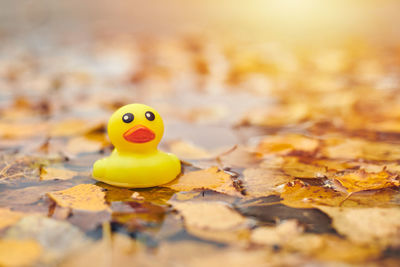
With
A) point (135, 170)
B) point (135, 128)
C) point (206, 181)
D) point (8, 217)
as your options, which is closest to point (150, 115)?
point (135, 128)

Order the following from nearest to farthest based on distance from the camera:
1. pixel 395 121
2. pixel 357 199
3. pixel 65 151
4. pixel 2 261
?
pixel 2 261 < pixel 357 199 < pixel 65 151 < pixel 395 121

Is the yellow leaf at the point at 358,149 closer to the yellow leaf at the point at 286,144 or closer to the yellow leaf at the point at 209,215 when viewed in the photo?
the yellow leaf at the point at 286,144

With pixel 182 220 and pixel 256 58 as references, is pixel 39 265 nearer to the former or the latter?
pixel 182 220

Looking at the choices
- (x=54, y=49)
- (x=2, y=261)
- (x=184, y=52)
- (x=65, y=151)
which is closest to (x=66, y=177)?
(x=65, y=151)

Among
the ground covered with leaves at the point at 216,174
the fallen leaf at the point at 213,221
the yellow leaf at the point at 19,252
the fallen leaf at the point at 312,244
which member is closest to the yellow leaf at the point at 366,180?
the ground covered with leaves at the point at 216,174

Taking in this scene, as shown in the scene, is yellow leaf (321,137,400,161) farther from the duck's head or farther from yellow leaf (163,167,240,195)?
the duck's head

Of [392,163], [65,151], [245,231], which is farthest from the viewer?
[65,151]

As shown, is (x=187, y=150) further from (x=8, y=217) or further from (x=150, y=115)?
(x=8, y=217)
